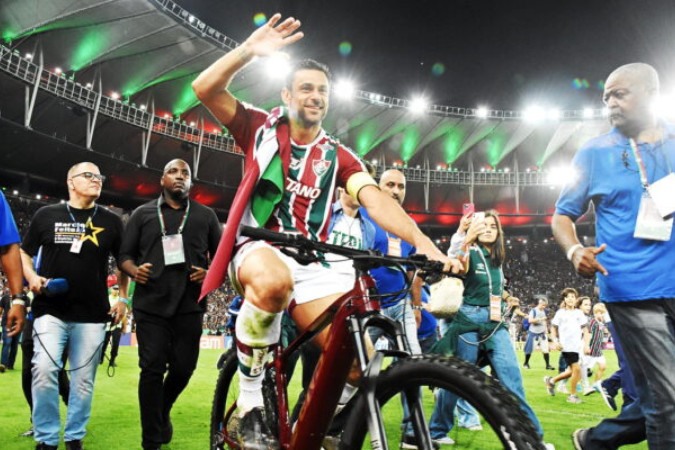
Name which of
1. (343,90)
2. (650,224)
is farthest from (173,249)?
(343,90)

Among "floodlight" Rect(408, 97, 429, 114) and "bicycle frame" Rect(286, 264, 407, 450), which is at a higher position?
"floodlight" Rect(408, 97, 429, 114)

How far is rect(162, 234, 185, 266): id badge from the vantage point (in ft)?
15.3

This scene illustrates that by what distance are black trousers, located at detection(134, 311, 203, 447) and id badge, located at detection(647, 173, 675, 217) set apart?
3.41 meters

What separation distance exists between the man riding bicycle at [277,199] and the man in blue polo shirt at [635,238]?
118 centimetres

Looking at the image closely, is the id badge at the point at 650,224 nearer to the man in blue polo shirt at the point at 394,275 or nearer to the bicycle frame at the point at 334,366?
the bicycle frame at the point at 334,366

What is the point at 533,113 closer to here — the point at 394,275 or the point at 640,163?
A: the point at 394,275

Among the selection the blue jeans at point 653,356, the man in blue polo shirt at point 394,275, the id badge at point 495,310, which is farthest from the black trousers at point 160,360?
the blue jeans at point 653,356

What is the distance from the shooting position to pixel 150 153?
110 ft

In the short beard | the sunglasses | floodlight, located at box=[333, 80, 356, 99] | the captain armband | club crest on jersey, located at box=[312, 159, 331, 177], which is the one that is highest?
floodlight, located at box=[333, 80, 356, 99]

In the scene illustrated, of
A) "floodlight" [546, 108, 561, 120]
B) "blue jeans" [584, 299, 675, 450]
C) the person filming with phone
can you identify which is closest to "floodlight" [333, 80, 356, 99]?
"floodlight" [546, 108, 561, 120]

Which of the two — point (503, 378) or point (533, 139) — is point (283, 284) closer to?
point (503, 378)

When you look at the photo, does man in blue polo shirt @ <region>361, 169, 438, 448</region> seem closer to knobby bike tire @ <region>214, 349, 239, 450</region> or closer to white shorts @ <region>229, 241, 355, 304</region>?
knobby bike tire @ <region>214, 349, 239, 450</region>

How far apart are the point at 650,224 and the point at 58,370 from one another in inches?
159

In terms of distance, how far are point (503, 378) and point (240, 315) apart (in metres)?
2.82
